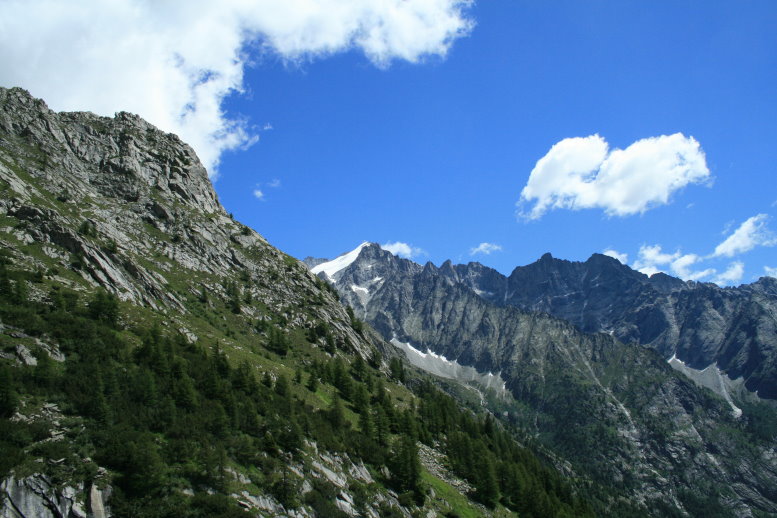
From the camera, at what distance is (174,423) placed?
182 ft

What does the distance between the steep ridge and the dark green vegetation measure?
23 cm

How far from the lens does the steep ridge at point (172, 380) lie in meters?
45.1

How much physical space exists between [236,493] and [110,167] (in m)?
163

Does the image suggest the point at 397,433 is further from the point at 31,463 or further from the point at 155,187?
the point at 155,187

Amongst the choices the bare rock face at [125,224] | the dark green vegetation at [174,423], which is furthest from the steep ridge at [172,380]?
the bare rock face at [125,224]

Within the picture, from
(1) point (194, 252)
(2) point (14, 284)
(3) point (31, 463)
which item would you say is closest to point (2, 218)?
(2) point (14, 284)

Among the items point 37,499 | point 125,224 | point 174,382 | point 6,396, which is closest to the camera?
point 37,499

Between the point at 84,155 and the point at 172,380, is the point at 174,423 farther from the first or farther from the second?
the point at 84,155

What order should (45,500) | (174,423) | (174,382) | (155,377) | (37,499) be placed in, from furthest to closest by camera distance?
(155,377), (174,382), (174,423), (45,500), (37,499)

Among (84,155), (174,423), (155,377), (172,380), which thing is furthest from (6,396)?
(84,155)

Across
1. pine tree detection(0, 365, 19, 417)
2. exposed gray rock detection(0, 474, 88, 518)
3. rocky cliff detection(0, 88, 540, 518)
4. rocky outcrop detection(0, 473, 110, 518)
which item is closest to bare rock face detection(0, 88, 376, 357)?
A: rocky cliff detection(0, 88, 540, 518)

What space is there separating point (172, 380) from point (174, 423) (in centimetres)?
1194

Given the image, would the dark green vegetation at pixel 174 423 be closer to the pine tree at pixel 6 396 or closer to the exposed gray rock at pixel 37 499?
the pine tree at pixel 6 396

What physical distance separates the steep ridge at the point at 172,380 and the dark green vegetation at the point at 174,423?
23 centimetres
